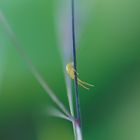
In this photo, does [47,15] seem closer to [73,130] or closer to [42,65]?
[42,65]

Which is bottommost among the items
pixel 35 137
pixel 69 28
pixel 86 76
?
pixel 35 137

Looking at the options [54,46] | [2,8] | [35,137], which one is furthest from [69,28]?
[35,137]

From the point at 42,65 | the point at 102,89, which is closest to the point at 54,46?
the point at 42,65

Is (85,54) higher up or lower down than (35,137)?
higher up

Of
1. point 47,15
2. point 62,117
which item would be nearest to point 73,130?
point 62,117

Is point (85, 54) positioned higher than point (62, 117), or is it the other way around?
point (85, 54)

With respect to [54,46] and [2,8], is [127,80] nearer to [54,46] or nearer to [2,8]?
[54,46]
